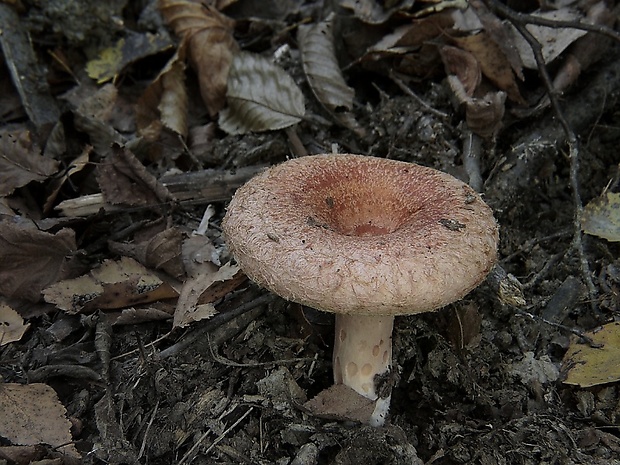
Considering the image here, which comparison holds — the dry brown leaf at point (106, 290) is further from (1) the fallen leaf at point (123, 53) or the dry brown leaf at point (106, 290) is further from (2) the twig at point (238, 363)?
(1) the fallen leaf at point (123, 53)

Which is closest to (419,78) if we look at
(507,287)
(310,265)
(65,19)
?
(507,287)

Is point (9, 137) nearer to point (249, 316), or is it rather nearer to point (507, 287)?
point (249, 316)

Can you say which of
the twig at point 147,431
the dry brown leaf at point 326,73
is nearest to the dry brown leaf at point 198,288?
the twig at point 147,431

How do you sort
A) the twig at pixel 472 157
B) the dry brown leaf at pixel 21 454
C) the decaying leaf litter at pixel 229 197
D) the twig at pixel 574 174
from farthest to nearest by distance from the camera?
the twig at pixel 472 157, the twig at pixel 574 174, the decaying leaf litter at pixel 229 197, the dry brown leaf at pixel 21 454

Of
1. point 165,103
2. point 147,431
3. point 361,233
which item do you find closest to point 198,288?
point 147,431

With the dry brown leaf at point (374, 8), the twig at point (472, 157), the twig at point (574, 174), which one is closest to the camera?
the twig at point (574, 174)
